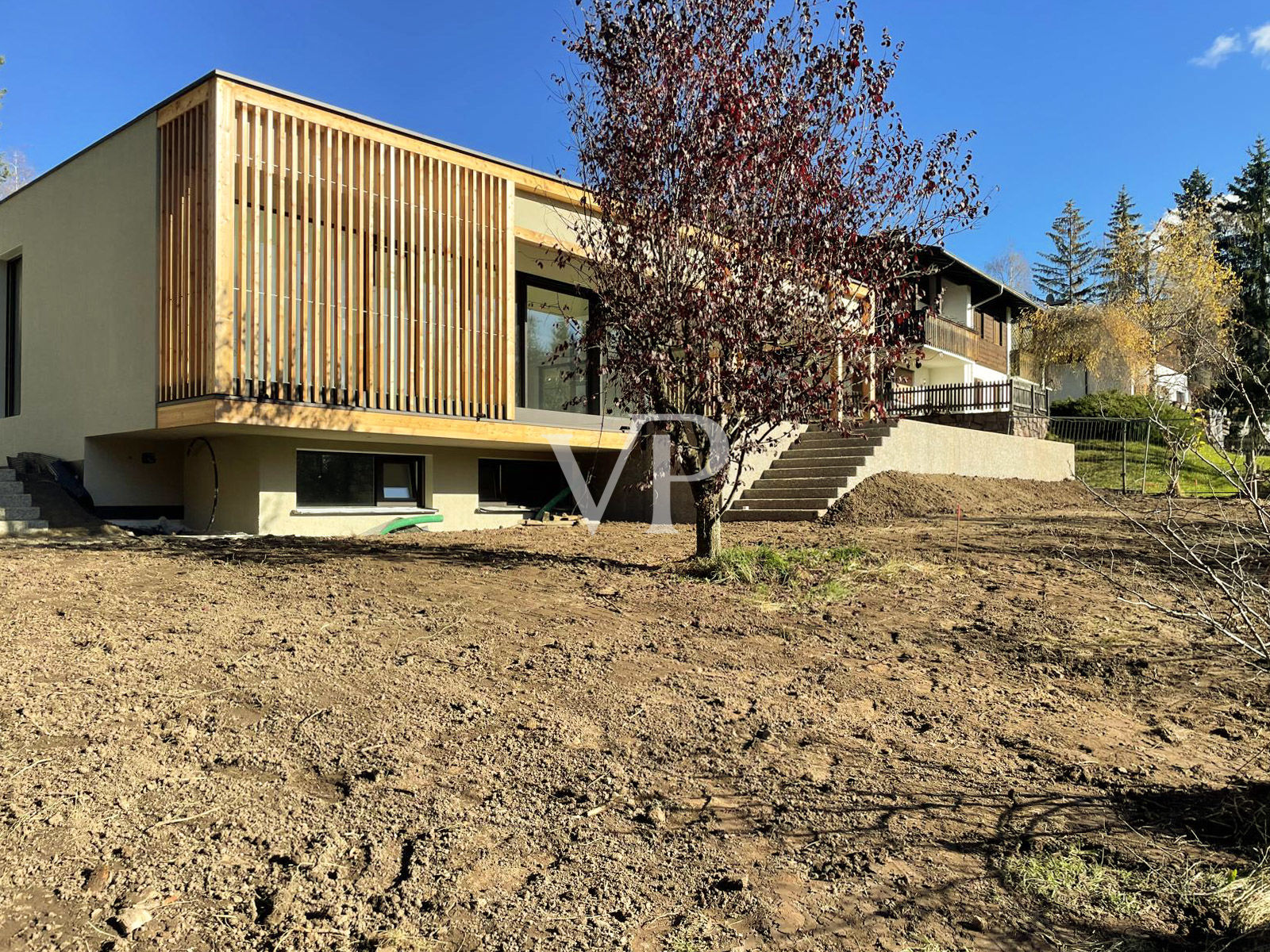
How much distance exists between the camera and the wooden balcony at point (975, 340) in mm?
28547

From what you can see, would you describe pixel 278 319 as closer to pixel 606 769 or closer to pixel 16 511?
pixel 16 511

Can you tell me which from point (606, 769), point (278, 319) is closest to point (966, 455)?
point (278, 319)

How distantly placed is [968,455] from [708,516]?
31.7ft

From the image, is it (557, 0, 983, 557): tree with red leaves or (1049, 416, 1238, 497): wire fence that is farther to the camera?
(1049, 416, 1238, 497): wire fence

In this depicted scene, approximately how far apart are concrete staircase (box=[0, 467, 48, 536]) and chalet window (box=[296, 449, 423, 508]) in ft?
9.03

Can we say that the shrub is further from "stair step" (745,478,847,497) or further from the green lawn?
"stair step" (745,478,847,497)

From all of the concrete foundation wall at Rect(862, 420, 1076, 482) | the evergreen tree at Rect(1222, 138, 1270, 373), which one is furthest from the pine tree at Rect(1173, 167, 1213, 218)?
the concrete foundation wall at Rect(862, 420, 1076, 482)

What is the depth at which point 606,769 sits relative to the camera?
11.8 ft

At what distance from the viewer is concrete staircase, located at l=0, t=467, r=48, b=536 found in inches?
365

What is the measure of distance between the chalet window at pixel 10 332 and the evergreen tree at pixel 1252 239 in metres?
37.4

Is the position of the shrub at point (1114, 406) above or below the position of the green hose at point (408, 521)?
above

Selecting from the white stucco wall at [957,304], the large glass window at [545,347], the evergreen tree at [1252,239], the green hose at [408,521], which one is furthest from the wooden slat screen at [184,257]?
the evergreen tree at [1252,239]

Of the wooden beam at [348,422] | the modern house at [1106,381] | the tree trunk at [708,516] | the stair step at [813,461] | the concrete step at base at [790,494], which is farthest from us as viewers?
Answer: the modern house at [1106,381]

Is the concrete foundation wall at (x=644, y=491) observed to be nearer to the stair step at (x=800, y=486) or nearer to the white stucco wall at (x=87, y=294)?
the stair step at (x=800, y=486)
